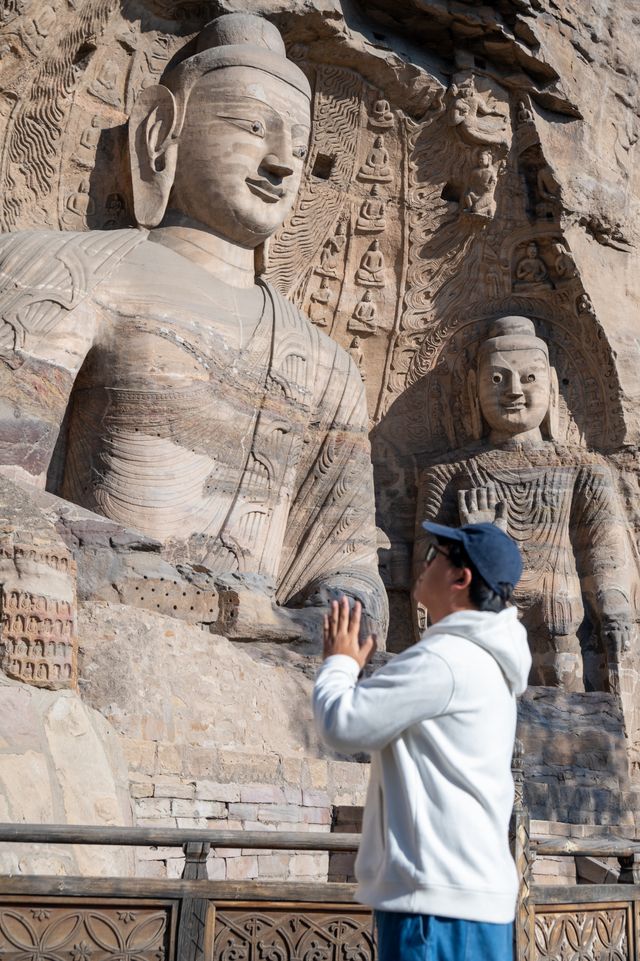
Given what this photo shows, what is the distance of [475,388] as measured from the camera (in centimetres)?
843

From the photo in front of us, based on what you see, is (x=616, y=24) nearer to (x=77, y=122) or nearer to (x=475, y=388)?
(x=475, y=388)

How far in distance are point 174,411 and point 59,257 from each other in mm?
949

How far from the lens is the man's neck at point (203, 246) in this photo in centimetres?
731

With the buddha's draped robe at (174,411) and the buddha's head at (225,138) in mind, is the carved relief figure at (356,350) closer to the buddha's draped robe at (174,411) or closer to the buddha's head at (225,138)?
the buddha's draped robe at (174,411)

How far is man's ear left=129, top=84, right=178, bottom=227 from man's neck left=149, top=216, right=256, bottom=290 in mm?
86

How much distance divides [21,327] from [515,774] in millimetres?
3835

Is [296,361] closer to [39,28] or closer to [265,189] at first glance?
[265,189]

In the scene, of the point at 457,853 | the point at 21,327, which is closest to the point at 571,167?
the point at 21,327

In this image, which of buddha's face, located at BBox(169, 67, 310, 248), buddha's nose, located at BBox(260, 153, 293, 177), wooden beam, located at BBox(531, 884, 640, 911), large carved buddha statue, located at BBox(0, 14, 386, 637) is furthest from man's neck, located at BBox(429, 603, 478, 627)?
buddha's nose, located at BBox(260, 153, 293, 177)

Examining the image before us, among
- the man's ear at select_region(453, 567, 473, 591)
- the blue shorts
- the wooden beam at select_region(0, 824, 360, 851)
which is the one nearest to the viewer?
the blue shorts

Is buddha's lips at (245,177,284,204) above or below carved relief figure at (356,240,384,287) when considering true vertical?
below

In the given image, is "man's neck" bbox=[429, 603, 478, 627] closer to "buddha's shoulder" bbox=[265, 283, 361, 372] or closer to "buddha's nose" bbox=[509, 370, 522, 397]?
"buddha's shoulder" bbox=[265, 283, 361, 372]

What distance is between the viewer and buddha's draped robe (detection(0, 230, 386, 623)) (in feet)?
21.1

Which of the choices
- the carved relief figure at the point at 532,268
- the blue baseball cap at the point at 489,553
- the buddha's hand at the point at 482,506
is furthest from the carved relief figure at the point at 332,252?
the blue baseball cap at the point at 489,553
